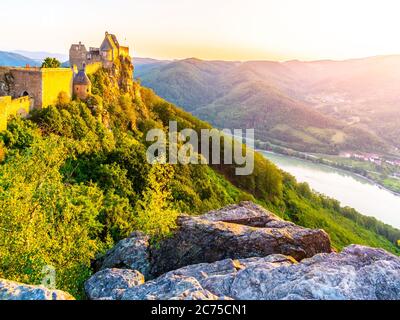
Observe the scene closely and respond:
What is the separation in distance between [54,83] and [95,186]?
1427 centimetres

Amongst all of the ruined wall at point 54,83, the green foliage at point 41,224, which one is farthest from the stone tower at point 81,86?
the green foliage at point 41,224

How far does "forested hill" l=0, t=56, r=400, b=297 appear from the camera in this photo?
1552 cm

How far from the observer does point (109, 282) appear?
14.3 m

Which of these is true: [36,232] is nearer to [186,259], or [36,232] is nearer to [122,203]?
[186,259]

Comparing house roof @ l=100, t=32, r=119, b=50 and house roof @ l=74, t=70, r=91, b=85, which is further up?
house roof @ l=100, t=32, r=119, b=50

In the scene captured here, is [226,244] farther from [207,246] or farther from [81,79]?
[81,79]

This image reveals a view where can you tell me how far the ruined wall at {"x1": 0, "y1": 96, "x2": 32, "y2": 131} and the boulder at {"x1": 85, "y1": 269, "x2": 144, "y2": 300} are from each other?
16.9 m

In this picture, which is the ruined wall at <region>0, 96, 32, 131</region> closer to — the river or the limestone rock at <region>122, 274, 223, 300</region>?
the limestone rock at <region>122, 274, 223, 300</region>

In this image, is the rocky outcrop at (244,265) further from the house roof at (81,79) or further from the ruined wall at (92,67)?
the ruined wall at (92,67)

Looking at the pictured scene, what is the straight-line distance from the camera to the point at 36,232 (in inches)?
614

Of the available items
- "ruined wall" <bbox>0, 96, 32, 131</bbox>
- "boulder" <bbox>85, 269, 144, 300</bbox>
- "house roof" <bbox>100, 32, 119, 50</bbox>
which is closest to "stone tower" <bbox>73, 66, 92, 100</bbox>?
"ruined wall" <bbox>0, 96, 32, 131</bbox>

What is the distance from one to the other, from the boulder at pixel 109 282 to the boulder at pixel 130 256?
271cm

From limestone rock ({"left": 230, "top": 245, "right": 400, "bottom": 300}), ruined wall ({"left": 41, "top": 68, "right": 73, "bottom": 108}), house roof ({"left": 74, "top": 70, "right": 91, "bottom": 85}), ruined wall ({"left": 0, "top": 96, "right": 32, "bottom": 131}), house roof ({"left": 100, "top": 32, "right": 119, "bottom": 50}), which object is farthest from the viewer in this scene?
house roof ({"left": 100, "top": 32, "right": 119, "bottom": 50})
